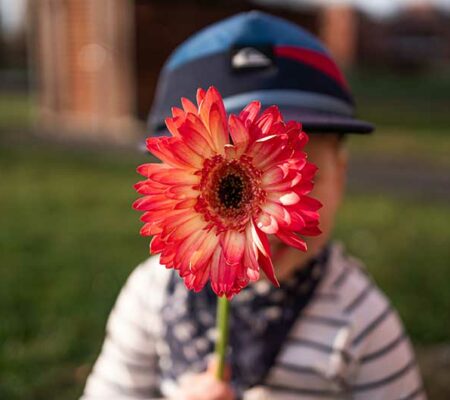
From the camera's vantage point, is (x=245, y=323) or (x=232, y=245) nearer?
(x=232, y=245)

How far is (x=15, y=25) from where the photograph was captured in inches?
1428

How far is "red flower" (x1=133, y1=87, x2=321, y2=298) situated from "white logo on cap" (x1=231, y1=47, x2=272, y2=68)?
56 centimetres

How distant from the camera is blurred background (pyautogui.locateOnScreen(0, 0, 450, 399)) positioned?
9.23 ft

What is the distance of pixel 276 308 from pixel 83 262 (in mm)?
2448

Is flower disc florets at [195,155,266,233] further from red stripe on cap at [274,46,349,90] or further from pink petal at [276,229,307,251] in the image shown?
red stripe on cap at [274,46,349,90]

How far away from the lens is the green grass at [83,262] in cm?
263

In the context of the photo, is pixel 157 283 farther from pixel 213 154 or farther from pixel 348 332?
pixel 213 154

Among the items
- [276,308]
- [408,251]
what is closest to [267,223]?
[276,308]

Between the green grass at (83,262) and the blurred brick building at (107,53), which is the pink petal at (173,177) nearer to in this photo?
the green grass at (83,262)

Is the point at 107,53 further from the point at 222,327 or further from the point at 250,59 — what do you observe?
the point at 222,327

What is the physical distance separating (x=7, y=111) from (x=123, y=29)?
4734mm

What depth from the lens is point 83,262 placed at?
385cm

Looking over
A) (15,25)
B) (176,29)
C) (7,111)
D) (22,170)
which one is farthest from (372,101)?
(15,25)

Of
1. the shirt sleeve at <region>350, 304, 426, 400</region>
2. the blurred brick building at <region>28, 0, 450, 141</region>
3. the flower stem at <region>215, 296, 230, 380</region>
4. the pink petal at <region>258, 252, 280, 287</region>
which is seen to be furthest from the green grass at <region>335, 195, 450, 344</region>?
the blurred brick building at <region>28, 0, 450, 141</region>
